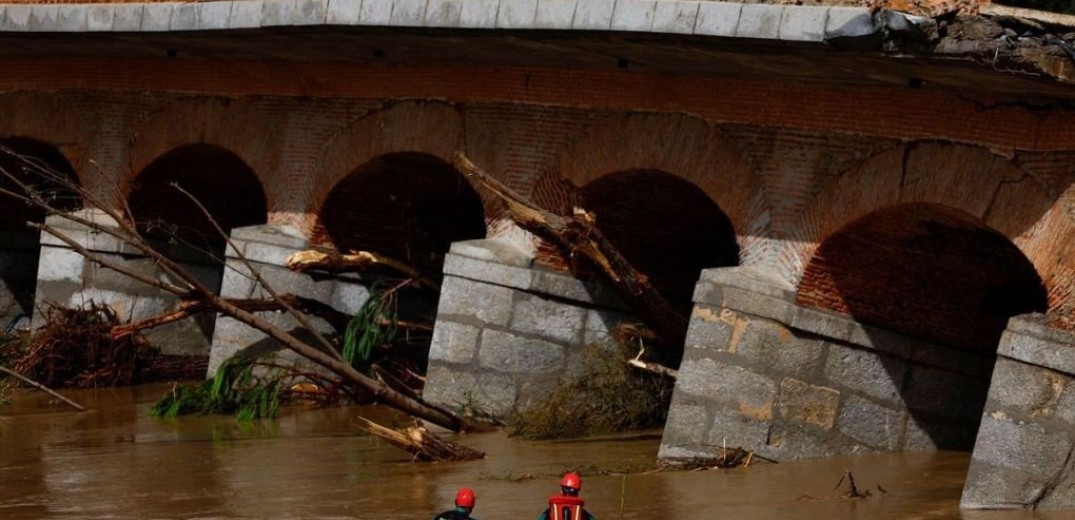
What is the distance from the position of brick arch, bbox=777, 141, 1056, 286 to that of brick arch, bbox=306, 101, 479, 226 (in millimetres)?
3168

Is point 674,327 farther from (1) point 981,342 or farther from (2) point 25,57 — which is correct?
(2) point 25,57

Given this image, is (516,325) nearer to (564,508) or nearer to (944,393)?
(944,393)

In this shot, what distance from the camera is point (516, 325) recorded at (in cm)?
1359

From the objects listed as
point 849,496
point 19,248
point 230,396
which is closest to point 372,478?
point 849,496

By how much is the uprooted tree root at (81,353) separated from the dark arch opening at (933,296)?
6444mm

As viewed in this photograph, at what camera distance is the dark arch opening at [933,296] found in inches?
465

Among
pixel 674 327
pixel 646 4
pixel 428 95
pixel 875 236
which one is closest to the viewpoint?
pixel 646 4

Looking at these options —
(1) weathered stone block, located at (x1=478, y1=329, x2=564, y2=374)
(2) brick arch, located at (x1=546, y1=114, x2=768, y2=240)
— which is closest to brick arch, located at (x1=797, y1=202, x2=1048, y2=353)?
(2) brick arch, located at (x1=546, y1=114, x2=768, y2=240)

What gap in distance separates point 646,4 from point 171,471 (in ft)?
13.0

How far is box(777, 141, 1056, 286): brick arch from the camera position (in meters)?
10.7

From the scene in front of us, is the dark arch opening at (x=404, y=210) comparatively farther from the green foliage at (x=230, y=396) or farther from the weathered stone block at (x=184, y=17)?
the weathered stone block at (x=184, y=17)

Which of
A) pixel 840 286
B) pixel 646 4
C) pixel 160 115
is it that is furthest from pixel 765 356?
pixel 160 115

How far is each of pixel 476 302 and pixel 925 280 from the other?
10.4 feet

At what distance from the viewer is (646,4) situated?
1110cm
